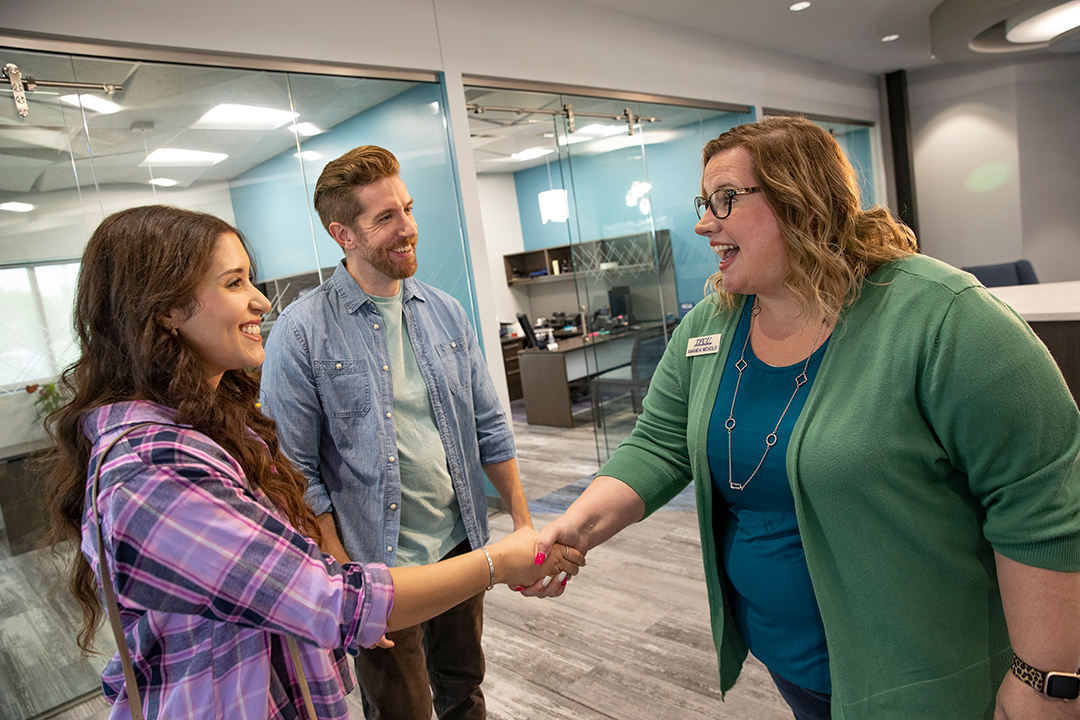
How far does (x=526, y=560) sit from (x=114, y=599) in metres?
0.74

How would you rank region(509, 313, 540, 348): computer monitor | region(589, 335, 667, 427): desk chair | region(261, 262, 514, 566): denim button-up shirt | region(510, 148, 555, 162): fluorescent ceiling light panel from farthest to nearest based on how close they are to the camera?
region(510, 148, 555, 162): fluorescent ceiling light panel < region(509, 313, 540, 348): computer monitor < region(589, 335, 667, 427): desk chair < region(261, 262, 514, 566): denim button-up shirt

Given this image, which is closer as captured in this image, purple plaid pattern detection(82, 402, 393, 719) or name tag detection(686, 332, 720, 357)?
purple plaid pattern detection(82, 402, 393, 719)

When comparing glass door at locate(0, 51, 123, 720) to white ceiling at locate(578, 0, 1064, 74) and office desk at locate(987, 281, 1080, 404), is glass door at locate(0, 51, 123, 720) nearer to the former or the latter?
white ceiling at locate(578, 0, 1064, 74)

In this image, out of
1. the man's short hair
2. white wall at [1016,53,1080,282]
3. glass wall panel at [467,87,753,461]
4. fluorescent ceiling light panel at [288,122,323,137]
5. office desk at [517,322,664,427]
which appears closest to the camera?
the man's short hair

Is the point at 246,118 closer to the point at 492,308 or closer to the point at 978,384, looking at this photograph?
the point at 492,308

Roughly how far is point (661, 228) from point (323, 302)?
4153 mm

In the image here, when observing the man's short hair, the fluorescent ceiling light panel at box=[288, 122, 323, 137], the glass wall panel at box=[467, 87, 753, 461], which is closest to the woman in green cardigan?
the man's short hair

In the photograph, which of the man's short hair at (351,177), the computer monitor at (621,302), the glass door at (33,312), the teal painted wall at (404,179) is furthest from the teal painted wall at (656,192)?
the man's short hair at (351,177)

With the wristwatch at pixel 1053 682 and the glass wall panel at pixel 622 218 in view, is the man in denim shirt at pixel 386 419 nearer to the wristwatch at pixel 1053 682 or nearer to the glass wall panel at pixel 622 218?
the wristwatch at pixel 1053 682

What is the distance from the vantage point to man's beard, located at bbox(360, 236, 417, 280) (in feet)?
5.59

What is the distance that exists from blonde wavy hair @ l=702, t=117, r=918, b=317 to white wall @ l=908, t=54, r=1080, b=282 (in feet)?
28.1

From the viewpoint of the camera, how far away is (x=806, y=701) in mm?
1255

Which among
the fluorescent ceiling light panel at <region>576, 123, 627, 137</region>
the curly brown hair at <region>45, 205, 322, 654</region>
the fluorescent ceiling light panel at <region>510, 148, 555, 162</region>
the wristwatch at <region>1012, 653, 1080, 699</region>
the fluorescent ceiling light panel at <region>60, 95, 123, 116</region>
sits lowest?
the wristwatch at <region>1012, 653, 1080, 699</region>

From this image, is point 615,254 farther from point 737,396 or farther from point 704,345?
point 737,396
